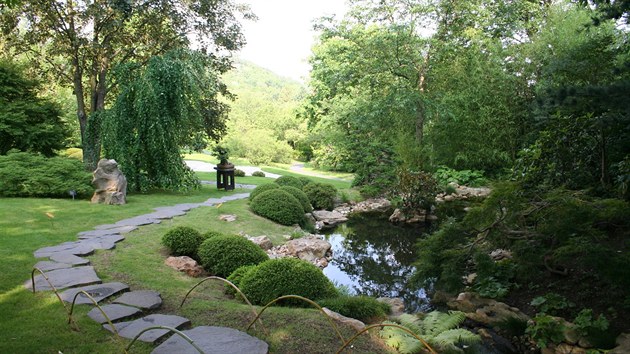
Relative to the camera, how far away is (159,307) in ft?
10.3

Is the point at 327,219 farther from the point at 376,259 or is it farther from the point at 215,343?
the point at 215,343

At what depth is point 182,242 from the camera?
4801 mm

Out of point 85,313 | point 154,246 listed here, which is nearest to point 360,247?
point 154,246

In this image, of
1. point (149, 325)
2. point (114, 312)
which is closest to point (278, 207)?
point (114, 312)

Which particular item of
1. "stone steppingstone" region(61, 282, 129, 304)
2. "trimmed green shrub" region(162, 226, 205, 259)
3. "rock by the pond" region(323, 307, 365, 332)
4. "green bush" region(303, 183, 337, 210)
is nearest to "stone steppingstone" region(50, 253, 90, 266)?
"stone steppingstone" region(61, 282, 129, 304)

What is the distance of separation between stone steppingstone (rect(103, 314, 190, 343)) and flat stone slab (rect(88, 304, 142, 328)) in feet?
0.27

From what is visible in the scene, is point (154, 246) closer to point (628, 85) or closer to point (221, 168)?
point (628, 85)

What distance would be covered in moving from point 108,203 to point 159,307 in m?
5.17

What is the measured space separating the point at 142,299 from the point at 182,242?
1624 millimetres

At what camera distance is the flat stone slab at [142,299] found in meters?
3.10

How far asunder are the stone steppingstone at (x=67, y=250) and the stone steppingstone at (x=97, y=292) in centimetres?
115

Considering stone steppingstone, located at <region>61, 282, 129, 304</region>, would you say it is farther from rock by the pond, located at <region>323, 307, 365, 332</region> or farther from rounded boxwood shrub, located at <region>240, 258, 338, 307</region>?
rock by the pond, located at <region>323, 307, 365, 332</region>

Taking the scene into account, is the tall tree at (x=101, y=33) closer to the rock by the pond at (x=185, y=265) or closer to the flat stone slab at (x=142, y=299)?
the rock by the pond at (x=185, y=265)

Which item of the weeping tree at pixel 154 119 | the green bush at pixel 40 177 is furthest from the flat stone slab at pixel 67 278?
the weeping tree at pixel 154 119
